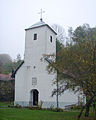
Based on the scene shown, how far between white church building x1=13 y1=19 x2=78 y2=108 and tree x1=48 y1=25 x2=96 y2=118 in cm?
890

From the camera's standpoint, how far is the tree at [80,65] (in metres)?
12.8

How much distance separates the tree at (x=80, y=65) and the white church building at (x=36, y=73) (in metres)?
8.90

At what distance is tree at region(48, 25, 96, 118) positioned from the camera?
41.9ft

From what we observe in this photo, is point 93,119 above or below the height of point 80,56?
below

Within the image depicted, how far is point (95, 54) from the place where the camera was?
42.3ft

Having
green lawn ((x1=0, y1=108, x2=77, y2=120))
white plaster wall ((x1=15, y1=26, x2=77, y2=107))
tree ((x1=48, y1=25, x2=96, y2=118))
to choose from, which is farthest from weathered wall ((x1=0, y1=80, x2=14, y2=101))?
tree ((x1=48, y1=25, x2=96, y2=118))

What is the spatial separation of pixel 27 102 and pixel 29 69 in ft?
14.7

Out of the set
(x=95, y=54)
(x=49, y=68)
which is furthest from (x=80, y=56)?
(x=49, y=68)

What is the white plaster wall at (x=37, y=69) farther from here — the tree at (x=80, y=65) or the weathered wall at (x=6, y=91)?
the tree at (x=80, y=65)

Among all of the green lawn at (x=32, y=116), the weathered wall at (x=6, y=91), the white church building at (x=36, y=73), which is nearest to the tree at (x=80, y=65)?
the green lawn at (x=32, y=116)

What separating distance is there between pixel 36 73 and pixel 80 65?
1189 centimetres

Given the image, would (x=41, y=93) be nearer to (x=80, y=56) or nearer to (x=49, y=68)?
(x=49, y=68)

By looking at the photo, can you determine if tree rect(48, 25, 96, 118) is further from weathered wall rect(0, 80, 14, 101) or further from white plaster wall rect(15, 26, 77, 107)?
weathered wall rect(0, 80, 14, 101)

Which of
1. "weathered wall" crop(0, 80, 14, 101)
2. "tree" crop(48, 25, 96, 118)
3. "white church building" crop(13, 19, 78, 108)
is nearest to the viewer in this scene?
"tree" crop(48, 25, 96, 118)
